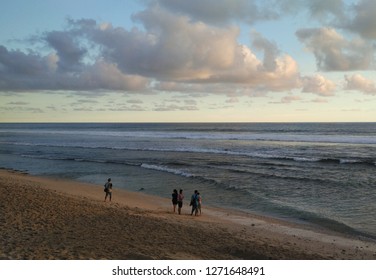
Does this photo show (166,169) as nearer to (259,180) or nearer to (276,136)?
(259,180)

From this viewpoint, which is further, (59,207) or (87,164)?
(87,164)

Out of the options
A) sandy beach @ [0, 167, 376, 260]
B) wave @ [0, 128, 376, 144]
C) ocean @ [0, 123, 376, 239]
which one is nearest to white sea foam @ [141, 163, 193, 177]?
ocean @ [0, 123, 376, 239]

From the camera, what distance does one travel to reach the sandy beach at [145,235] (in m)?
10.4

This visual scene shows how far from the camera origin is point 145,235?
1257 centimetres

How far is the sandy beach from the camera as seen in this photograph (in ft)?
34.1

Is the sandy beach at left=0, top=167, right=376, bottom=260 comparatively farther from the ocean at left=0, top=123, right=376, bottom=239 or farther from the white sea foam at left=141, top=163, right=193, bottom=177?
the white sea foam at left=141, top=163, right=193, bottom=177

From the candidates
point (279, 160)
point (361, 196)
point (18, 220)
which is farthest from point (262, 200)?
point (279, 160)

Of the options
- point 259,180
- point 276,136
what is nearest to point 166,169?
point 259,180

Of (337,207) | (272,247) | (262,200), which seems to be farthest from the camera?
(262,200)

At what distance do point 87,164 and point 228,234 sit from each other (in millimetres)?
28254

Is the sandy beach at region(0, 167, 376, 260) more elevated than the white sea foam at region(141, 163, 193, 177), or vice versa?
the sandy beach at region(0, 167, 376, 260)
